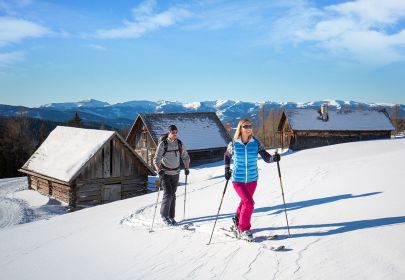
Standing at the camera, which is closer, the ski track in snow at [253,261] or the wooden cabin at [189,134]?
the ski track in snow at [253,261]

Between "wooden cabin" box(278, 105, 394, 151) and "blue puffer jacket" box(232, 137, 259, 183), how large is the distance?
38323 mm

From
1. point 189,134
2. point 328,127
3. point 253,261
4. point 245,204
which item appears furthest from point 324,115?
point 253,261

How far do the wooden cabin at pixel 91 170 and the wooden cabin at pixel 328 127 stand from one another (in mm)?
26229

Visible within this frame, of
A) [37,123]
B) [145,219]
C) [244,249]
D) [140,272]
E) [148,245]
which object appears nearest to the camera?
[140,272]

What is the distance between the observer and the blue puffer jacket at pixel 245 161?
6.26 meters

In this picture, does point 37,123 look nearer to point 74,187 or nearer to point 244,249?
point 74,187

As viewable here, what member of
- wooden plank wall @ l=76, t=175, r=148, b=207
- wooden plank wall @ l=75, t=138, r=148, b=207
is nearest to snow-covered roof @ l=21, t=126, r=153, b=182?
wooden plank wall @ l=75, t=138, r=148, b=207

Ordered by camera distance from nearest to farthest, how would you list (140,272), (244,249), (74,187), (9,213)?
(140,272) → (244,249) → (9,213) → (74,187)

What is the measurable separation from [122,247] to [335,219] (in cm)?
396

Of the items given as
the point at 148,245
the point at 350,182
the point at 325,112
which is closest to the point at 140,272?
the point at 148,245

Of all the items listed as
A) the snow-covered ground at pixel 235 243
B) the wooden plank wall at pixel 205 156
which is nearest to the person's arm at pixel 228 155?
the snow-covered ground at pixel 235 243

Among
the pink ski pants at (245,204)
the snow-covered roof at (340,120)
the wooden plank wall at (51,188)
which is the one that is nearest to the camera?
the pink ski pants at (245,204)

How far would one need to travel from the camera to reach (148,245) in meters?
6.31

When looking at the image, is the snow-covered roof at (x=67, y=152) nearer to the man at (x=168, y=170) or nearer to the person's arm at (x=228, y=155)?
the man at (x=168, y=170)
